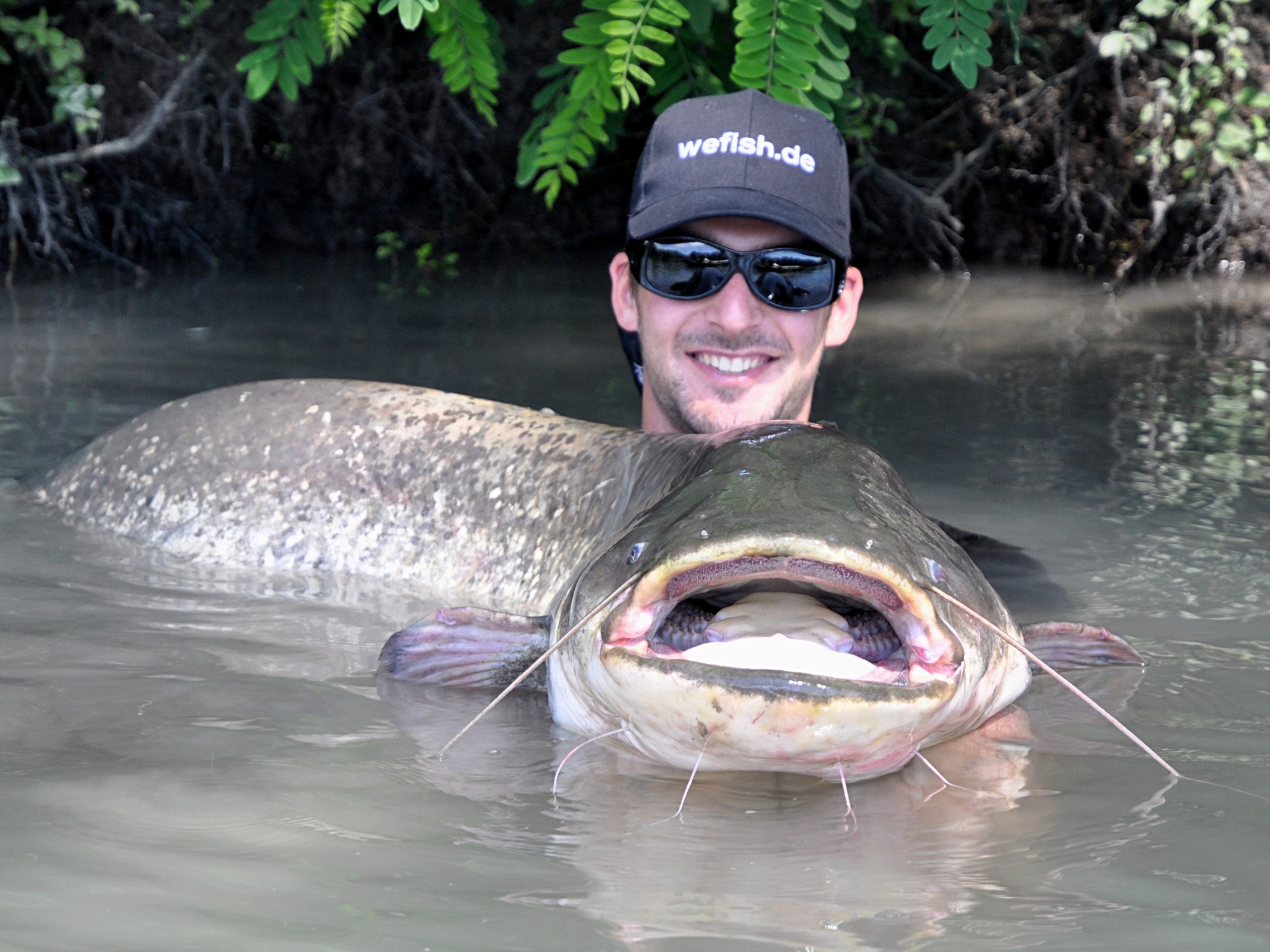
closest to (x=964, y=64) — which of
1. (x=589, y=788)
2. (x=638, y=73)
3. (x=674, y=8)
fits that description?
(x=674, y=8)

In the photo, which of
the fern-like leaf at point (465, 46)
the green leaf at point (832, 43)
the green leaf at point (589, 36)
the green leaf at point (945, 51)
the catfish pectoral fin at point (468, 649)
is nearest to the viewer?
the catfish pectoral fin at point (468, 649)

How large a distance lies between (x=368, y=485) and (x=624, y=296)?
99cm

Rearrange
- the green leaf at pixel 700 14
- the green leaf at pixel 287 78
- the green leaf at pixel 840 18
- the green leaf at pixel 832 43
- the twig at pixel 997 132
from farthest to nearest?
the twig at pixel 997 132 → the green leaf at pixel 700 14 → the green leaf at pixel 287 78 → the green leaf at pixel 832 43 → the green leaf at pixel 840 18

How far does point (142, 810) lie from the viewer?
7.45 ft

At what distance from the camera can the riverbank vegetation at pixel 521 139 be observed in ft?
32.1

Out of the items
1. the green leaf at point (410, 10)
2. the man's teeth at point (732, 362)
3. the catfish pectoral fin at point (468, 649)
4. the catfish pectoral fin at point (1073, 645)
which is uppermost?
the green leaf at point (410, 10)

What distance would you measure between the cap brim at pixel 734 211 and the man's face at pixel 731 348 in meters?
0.06

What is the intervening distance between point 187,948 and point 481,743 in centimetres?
101

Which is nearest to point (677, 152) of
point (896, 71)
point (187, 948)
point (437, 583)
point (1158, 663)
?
point (437, 583)

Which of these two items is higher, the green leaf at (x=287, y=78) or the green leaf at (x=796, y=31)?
the green leaf at (x=796, y=31)

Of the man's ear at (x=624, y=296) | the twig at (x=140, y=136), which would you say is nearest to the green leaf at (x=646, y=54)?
the man's ear at (x=624, y=296)

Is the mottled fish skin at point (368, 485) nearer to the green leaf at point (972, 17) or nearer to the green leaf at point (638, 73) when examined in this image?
the green leaf at point (638, 73)

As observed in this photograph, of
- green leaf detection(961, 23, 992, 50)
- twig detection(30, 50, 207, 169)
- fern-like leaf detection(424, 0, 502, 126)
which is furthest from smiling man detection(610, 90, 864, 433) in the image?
twig detection(30, 50, 207, 169)

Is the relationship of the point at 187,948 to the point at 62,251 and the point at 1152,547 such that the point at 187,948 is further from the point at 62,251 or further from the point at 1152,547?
the point at 62,251
